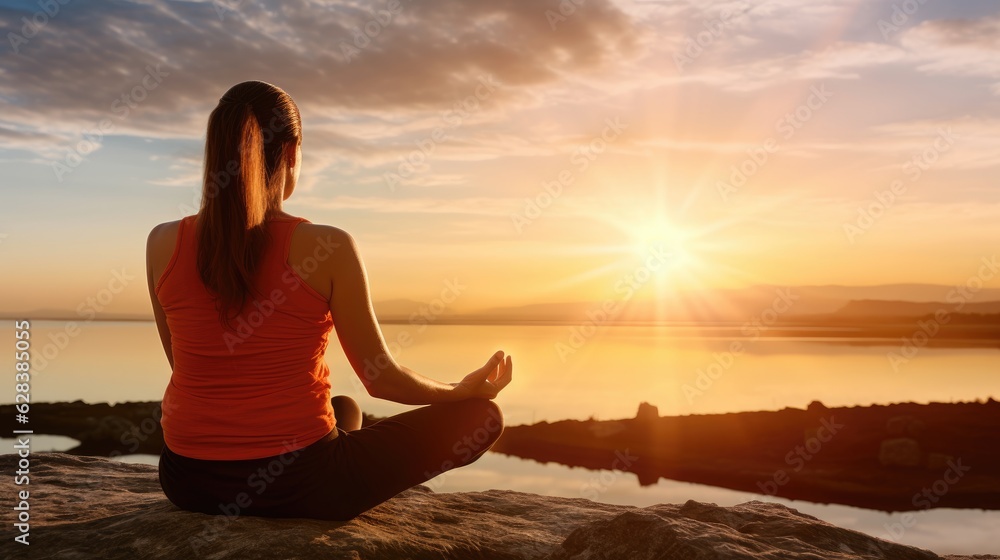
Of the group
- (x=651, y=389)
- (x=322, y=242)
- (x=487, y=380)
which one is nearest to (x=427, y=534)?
(x=487, y=380)

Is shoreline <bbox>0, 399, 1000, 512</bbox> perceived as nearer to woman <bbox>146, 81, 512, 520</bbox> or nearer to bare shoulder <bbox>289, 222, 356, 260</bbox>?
woman <bbox>146, 81, 512, 520</bbox>

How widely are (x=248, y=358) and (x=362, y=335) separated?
0.46 meters

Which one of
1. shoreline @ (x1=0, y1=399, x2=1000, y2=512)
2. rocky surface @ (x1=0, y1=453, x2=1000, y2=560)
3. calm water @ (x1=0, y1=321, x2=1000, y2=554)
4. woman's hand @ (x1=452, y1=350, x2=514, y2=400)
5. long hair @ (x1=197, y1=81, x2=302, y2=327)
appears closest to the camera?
long hair @ (x1=197, y1=81, x2=302, y2=327)

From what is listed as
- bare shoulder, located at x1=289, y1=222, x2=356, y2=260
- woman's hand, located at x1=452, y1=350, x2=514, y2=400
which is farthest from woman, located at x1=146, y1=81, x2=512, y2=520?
woman's hand, located at x1=452, y1=350, x2=514, y2=400

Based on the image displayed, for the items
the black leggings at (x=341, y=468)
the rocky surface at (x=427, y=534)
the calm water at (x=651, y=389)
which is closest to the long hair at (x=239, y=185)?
the black leggings at (x=341, y=468)

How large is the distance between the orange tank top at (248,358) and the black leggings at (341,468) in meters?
0.10

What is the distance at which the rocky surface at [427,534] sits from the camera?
2996 millimetres

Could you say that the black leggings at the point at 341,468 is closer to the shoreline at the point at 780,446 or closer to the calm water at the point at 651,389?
the calm water at the point at 651,389

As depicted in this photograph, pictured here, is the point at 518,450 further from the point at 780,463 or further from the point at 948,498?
the point at 948,498

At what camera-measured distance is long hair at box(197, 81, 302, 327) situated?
111 inches

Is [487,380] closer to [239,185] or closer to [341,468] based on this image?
[341,468]

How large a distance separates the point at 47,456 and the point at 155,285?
9.99ft

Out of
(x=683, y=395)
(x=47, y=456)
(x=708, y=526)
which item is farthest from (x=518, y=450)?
(x=708, y=526)

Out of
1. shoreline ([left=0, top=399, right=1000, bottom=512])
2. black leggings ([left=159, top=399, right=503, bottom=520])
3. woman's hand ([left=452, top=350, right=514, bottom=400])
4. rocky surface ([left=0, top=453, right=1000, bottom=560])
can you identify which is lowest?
shoreline ([left=0, top=399, right=1000, bottom=512])
